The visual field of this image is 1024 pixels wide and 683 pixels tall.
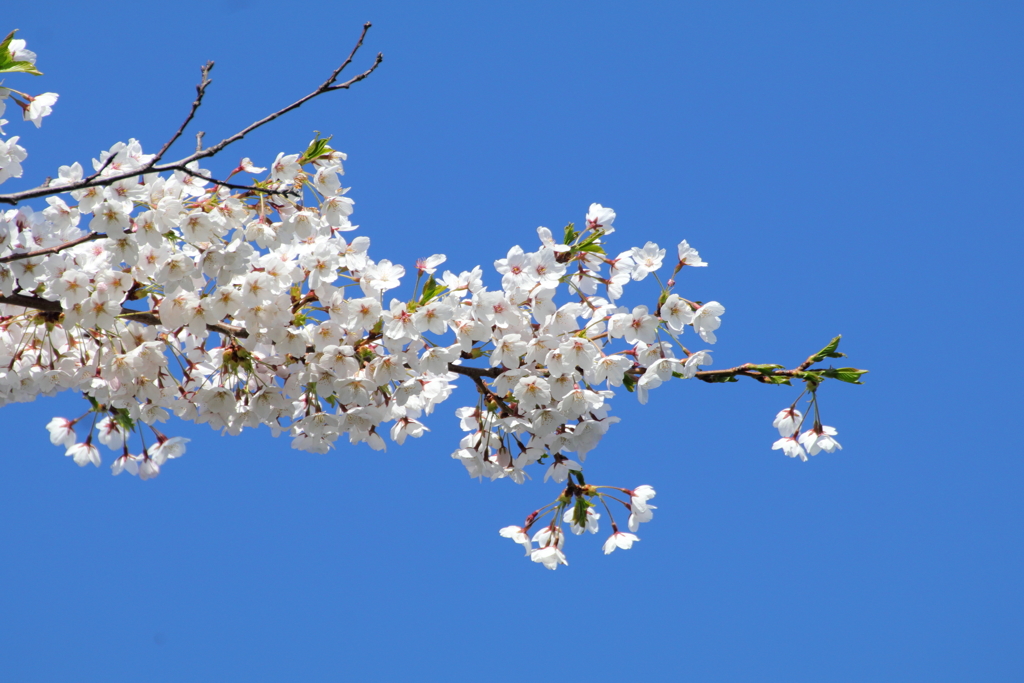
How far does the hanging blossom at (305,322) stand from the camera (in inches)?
134

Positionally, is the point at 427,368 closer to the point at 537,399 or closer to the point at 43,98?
the point at 537,399

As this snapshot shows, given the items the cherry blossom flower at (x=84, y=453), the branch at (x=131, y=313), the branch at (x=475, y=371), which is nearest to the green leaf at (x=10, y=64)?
the branch at (x=131, y=313)

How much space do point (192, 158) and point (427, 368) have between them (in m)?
1.19

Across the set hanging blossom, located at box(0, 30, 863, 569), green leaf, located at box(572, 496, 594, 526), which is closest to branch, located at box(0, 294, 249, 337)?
hanging blossom, located at box(0, 30, 863, 569)

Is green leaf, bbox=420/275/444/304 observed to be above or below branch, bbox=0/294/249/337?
above

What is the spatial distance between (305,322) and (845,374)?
2210mm

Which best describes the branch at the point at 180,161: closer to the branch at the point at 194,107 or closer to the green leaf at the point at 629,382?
the branch at the point at 194,107

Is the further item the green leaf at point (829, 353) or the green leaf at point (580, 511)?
the green leaf at point (580, 511)

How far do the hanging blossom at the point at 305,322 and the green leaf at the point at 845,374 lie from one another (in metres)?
0.02

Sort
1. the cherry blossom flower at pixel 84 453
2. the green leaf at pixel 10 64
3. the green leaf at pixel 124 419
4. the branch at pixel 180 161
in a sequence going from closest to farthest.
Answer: the branch at pixel 180 161
the green leaf at pixel 10 64
the green leaf at pixel 124 419
the cherry blossom flower at pixel 84 453

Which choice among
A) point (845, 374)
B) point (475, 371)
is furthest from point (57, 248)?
point (845, 374)

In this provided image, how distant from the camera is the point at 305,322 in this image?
138 inches

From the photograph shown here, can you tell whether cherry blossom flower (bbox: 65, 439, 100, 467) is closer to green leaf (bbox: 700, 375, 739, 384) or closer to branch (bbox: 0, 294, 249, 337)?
branch (bbox: 0, 294, 249, 337)

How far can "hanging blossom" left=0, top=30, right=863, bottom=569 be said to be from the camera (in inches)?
134
